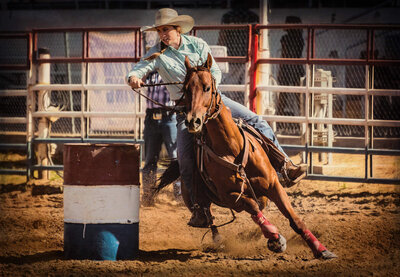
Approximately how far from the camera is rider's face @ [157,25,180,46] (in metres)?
4.96

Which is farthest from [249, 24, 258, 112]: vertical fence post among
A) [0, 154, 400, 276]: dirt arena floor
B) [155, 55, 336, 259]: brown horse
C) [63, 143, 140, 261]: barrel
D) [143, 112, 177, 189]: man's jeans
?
[63, 143, 140, 261]: barrel

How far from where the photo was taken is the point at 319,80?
8734 millimetres

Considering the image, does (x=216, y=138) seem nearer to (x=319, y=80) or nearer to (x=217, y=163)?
(x=217, y=163)

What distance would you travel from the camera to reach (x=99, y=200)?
4430 mm

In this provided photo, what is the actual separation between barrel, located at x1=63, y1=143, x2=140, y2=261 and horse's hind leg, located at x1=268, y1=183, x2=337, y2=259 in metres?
1.19

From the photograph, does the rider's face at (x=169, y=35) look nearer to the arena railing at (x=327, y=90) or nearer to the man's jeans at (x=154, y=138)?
the man's jeans at (x=154, y=138)

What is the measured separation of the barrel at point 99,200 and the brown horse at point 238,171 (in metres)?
0.66

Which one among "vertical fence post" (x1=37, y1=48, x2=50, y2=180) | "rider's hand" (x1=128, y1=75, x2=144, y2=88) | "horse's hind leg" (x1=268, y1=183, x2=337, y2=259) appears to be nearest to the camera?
"horse's hind leg" (x1=268, y1=183, x2=337, y2=259)

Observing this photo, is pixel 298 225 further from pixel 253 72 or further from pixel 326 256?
pixel 253 72

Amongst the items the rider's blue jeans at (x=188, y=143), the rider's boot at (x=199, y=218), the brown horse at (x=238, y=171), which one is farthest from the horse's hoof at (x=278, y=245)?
the rider's blue jeans at (x=188, y=143)

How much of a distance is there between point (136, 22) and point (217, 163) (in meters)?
11.3

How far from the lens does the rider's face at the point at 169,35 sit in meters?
4.96

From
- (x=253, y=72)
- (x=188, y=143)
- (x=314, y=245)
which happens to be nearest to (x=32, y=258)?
(x=188, y=143)

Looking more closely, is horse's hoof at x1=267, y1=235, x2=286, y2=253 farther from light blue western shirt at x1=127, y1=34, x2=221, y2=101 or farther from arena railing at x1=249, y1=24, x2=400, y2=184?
arena railing at x1=249, y1=24, x2=400, y2=184
